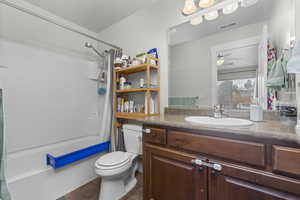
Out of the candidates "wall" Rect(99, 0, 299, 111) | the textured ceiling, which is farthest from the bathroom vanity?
the textured ceiling

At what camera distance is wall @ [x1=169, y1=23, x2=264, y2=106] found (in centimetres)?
124

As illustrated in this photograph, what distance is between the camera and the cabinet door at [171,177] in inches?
34.1

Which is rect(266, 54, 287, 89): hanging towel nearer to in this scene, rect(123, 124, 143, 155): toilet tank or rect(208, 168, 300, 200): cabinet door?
rect(208, 168, 300, 200): cabinet door

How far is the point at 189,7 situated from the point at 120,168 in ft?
5.83

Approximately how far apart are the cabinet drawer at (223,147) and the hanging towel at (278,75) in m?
0.57

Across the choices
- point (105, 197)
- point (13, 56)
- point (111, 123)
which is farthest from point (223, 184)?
point (13, 56)

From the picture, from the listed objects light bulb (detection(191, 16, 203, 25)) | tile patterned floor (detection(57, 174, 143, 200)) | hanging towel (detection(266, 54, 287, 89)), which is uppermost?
light bulb (detection(191, 16, 203, 25))

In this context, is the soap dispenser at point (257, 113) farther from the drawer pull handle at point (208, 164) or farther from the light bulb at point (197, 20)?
the light bulb at point (197, 20)

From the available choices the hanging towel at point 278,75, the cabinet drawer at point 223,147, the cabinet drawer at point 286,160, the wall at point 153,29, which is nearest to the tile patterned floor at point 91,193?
the cabinet drawer at point 223,147

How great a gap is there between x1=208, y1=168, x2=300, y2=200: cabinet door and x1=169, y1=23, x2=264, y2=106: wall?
2.33 ft

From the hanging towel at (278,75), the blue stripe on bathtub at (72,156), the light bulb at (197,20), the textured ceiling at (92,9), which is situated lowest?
the blue stripe on bathtub at (72,156)

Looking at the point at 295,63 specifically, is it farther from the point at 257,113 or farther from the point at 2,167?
the point at 2,167

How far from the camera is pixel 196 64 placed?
1.44 m

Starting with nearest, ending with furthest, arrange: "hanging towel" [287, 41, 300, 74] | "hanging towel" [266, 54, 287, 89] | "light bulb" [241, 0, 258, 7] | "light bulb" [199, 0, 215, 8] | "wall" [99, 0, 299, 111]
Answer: "hanging towel" [287, 41, 300, 74] < "hanging towel" [266, 54, 287, 89] < "light bulb" [241, 0, 258, 7] < "light bulb" [199, 0, 215, 8] < "wall" [99, 0, 299, 111]
